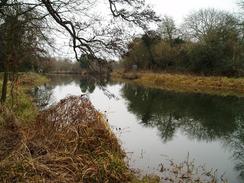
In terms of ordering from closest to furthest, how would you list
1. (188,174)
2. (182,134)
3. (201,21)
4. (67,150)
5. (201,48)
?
(67,150), (188,174), (182,134), (201,48), (201,21)

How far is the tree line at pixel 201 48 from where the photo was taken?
Answer: 40269 mm

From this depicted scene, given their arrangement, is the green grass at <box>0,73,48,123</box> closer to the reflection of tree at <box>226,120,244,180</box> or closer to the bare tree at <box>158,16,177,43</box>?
the reflection of tree at <box>226,120,244,180</box>

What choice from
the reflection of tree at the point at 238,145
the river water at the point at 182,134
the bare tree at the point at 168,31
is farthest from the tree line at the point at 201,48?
the reflection of tree at the point at 238,145

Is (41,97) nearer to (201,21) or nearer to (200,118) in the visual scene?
(200,118)

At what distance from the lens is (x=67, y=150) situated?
7.78 m

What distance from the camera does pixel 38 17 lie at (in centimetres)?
1128

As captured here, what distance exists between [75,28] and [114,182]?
508 cm

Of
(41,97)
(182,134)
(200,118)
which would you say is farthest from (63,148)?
(41,97)

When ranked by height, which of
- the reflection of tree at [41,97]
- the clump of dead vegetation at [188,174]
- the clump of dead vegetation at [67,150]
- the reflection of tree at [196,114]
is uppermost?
the clump of dead vegetation at [67,150]

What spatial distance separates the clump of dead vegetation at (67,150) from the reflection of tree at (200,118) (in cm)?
387

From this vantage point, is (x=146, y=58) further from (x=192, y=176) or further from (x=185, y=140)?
(x=192, y=176)

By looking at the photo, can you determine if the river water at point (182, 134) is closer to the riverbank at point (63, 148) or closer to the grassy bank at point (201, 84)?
the riverbank at point (63, 148)

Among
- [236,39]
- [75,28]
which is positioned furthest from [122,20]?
[236,39]

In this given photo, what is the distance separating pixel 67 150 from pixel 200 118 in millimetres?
12445
